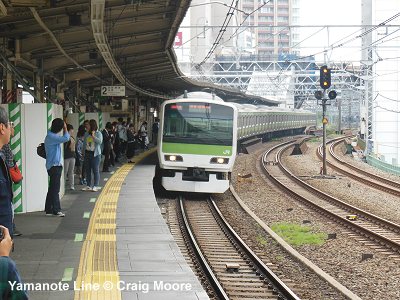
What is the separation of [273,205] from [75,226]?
23.3ft

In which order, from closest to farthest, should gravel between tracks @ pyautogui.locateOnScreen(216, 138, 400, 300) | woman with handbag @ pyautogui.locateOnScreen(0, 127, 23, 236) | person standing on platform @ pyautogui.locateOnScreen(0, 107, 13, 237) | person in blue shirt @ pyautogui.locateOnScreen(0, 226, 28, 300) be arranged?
1. person in blue shirt @ pyautogui.locateOnScreen(0, 226, 28, 300)
2. person standing on platform @ pyautogui.locateOnScreen(0, 107, 13, 237)
3. woman with handbag @ pyautogui.locateOnScreen(0, 127, 23, 236)
4. gravel between tracks @ pyautogui.locateOnScreen(216, 138, 400, 300)

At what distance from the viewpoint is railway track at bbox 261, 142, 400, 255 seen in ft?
34.4

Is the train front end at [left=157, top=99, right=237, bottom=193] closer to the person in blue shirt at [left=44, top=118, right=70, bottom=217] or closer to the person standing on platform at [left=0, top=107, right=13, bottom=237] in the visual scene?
the person in blue shirt at [left=44, top=118, right=70, bottom=217]

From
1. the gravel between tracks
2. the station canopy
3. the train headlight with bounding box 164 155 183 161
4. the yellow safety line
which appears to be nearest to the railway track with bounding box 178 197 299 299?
the gravel between tracks

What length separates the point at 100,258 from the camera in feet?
21.7

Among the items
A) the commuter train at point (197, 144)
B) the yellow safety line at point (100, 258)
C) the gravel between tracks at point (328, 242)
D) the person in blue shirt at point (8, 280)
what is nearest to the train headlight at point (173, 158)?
the commuter train at point (197, 144)

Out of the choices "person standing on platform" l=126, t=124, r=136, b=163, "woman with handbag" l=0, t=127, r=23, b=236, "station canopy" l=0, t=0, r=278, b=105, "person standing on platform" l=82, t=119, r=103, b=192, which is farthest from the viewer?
"person standing on platform" l=126, t=124, r=136, b=163

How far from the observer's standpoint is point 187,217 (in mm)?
12539

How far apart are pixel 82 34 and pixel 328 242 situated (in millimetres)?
6498

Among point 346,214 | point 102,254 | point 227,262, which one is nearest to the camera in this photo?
point 102,254

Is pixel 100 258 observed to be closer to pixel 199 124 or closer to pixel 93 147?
pixel 93 147

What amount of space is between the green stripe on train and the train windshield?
Answer: 9cm

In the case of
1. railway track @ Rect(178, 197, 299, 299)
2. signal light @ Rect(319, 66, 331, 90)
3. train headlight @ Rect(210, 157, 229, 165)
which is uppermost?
signal light @ Rect(319, 66, 331, 90)

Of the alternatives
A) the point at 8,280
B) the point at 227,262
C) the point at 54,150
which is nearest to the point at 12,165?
the point at 54,150
